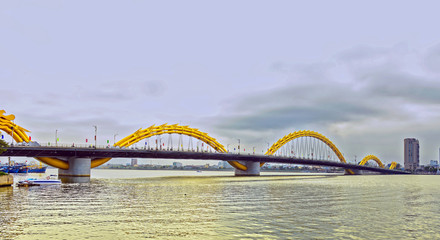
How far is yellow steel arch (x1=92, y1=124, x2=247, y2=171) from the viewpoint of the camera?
122m

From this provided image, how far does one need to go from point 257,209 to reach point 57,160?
243 ft

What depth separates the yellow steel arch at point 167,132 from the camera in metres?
122

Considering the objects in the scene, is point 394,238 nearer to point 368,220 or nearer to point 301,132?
point 368,220

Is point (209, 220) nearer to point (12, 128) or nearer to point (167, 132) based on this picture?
point (12, 128)

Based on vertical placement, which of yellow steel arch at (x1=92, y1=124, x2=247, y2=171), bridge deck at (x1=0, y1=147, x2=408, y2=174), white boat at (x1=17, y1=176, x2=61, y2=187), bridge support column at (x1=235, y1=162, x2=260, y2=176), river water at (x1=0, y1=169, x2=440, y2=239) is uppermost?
yellow steel arch at (x1=92, y1=124, x2=247, y2=171)

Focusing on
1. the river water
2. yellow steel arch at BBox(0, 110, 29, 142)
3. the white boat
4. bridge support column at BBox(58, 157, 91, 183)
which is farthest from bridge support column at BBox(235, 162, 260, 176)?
the river water

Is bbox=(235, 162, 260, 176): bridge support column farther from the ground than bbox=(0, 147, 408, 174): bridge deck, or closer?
closer

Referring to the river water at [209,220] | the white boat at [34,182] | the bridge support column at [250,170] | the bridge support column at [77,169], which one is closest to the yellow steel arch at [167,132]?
the bridge support column at [250,170]

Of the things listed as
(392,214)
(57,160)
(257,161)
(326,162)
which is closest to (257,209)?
(392,214)

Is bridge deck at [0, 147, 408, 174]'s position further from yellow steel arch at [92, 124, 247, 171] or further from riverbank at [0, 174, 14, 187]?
riverbank at [0, 174, 14, 187]

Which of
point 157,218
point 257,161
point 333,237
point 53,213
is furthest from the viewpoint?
point 257,161

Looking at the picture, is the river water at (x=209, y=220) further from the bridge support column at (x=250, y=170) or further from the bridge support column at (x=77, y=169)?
the bridge support column at (x=250, y=170)

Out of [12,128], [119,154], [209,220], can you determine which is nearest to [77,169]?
[119,154]

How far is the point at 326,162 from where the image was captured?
7136 inches
